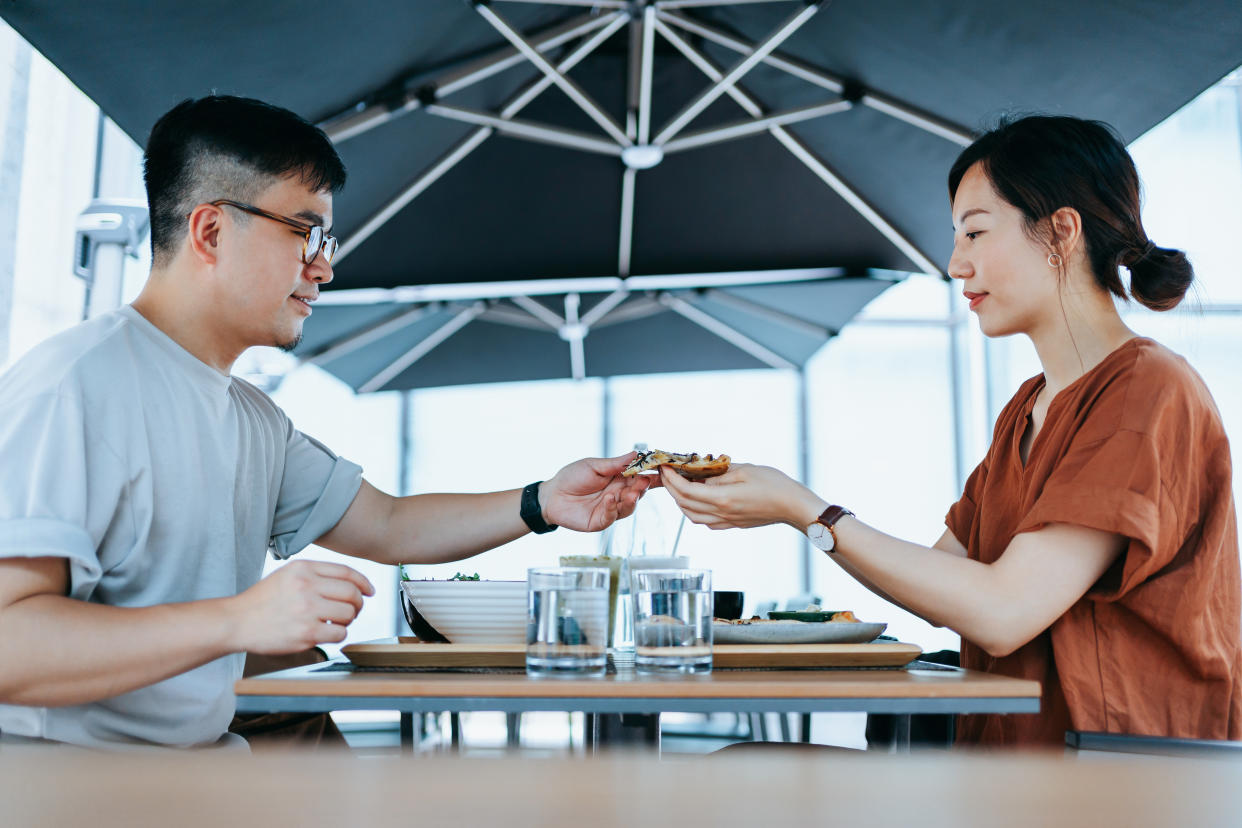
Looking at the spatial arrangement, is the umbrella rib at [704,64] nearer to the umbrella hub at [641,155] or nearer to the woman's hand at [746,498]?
the umbrella hub at [641,155]

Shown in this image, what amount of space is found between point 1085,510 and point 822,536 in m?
0.32

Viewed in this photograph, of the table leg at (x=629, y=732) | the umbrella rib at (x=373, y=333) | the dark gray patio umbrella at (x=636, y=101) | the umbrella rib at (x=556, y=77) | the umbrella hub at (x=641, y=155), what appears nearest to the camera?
the table leg at (x=629, y=732)

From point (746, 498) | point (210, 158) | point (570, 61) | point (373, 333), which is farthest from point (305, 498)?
point (373, 333)

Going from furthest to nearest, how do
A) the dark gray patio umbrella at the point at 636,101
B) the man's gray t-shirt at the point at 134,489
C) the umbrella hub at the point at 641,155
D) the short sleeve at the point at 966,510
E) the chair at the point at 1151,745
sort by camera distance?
the umbrella hub at the point at 641,155, the dark gray patio umbrella at the point at 636,101, the short sleeve at the point at 966,510, the man's gray t-shirt at the point at 134,489, the chair at the point at 1151,745

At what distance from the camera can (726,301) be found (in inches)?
194

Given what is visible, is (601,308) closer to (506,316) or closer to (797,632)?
(506,316)

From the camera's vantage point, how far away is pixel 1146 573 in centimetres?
127

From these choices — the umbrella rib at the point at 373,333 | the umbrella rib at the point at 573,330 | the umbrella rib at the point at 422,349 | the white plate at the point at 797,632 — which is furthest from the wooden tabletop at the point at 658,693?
the umbrella rib at the point at 422,349

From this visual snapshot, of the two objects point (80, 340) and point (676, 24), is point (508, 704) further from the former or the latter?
point (676, 24)

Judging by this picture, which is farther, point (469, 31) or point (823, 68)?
point (823, 68)

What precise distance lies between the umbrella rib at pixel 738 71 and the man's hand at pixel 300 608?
234 cm

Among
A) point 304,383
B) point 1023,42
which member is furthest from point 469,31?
point 304,383

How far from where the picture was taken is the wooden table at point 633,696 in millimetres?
928

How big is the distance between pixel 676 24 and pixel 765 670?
2534 millimetres
